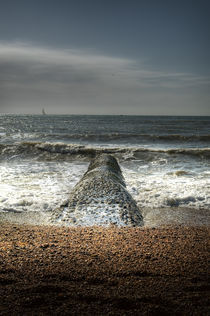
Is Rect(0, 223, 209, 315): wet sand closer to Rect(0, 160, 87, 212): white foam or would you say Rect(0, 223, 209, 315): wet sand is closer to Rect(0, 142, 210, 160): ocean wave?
Rect(0, 160, 87, 212): white foam

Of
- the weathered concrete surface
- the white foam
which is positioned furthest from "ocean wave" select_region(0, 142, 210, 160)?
the weathered concrete surface

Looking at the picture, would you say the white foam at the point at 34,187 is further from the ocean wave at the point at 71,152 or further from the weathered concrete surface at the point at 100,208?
the ocean wave at the point at 71,152

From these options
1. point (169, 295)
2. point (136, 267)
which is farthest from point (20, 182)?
point (169, 295)

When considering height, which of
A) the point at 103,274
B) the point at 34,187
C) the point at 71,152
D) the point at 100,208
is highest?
the point at 71,152

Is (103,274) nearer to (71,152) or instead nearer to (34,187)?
(34,187)

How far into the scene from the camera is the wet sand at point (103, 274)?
1953 mm

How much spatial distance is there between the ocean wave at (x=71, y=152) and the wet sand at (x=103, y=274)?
1036cm

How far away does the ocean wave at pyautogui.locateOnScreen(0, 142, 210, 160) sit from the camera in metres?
14.2

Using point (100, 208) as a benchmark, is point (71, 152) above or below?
above

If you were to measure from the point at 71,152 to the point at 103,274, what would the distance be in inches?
528

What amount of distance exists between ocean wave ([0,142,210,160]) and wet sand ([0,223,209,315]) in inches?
408

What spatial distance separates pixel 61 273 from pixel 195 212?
4.04 m

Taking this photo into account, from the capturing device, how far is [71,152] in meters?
15.6

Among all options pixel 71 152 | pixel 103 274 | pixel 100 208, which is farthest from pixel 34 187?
pixel 71 152
